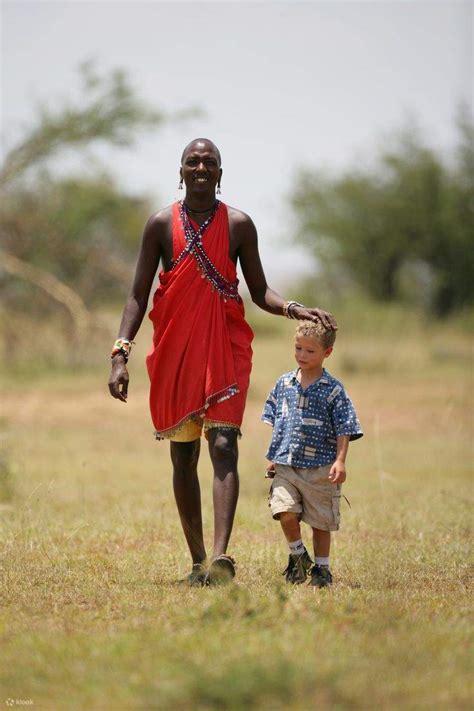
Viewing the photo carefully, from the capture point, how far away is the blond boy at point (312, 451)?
5227 mm

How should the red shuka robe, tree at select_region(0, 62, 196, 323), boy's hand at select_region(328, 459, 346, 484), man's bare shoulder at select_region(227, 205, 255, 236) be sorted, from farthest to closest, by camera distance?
tree at select_region(0, 62, 196, 323) < man's bare shoulder at select_region(227, 205, 255, 236) < the red shuka robe < boy's hand at select_region(328, 459, 346, 484)

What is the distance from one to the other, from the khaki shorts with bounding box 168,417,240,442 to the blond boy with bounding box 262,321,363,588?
0.31 meters

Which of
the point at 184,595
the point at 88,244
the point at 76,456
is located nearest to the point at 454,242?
the point at 88,244

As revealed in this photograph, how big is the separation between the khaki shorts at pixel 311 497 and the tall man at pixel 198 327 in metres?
0.22

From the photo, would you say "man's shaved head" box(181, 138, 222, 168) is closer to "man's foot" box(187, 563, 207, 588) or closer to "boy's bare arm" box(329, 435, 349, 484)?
"boy's bare arm" box(329, 435, 349, 484)

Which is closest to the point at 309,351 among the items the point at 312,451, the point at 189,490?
the point at 312,451

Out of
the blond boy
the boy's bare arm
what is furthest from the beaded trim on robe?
the boy's bare arm

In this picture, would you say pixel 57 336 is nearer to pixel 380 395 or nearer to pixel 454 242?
pixel 380 395

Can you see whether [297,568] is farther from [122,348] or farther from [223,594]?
[122,348]

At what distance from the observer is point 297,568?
17.3 ft

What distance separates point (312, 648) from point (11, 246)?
602 inches

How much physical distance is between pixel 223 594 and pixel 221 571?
13.3 inches

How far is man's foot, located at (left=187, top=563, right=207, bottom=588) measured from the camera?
16.7ft

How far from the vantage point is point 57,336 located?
61.5ft
